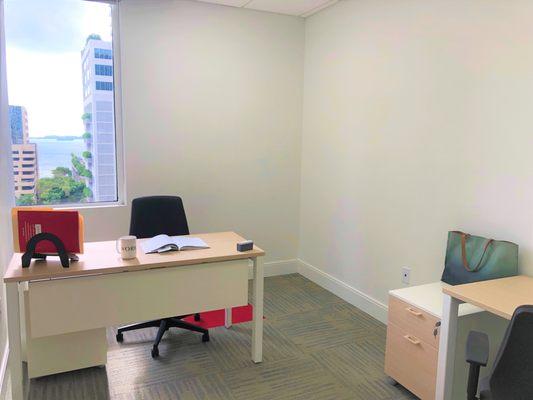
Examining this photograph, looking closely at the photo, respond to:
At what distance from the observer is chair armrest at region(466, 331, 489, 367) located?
1.58 metres

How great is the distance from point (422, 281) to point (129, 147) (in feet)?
8.63

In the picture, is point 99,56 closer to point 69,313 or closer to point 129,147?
point 129,147

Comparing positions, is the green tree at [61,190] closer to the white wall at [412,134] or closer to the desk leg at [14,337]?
the desk leg at [14,337]

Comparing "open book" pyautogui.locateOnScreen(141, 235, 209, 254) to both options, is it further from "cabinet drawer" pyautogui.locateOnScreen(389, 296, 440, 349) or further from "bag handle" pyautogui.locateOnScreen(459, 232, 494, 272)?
"bag handle" pyautogui.locateOnScreen(459, 232, 494, 272)

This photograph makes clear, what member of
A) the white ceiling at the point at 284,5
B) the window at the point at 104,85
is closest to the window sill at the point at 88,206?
the window at the point at 104,85

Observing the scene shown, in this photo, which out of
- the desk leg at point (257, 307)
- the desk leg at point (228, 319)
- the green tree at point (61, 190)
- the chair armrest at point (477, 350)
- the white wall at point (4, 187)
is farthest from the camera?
the green tree at point (61, 190)

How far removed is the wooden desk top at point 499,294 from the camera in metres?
1.85

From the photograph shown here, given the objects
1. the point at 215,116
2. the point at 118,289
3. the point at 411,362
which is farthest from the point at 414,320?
the point at 215,116

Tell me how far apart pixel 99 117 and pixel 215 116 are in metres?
1.02

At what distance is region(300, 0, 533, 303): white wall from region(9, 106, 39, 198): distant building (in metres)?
2.50

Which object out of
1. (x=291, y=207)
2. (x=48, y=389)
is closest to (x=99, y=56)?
(x=291, y=207)

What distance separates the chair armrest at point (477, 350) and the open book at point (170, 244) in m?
1.61

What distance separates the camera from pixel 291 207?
14.8 ft

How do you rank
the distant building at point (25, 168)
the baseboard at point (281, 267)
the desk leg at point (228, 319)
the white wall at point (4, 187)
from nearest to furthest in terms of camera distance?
the white wall at point (4, 187), the desk leg at point (228, 319), the distant building at point (25, 168), the baseboard at point (281, 267)
